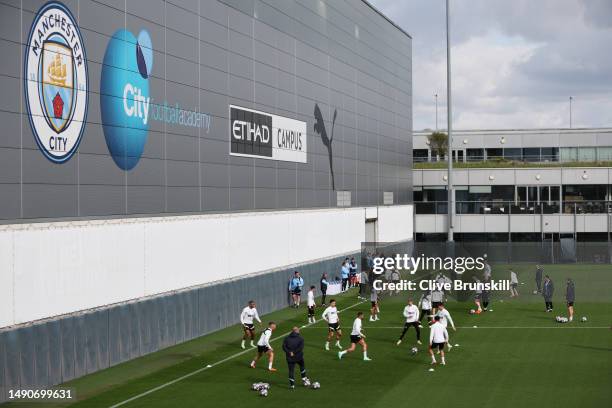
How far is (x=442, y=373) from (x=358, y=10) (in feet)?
128

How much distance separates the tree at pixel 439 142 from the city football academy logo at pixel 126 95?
62847mm

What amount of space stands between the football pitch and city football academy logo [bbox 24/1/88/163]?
7.01 meters

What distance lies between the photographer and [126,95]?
30.0 m

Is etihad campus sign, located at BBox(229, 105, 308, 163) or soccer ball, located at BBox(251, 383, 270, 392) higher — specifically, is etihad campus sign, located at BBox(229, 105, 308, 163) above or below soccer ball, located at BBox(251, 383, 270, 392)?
above

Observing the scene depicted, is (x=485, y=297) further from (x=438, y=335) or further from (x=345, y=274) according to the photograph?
(x=438, y=335)

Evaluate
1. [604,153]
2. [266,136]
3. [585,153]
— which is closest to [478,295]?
[266,136]

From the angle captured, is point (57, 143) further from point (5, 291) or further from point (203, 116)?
point (203, 116)

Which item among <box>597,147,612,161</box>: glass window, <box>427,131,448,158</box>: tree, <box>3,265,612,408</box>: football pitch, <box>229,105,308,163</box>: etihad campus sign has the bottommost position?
<box>3,265,612,408</box>: football pitch

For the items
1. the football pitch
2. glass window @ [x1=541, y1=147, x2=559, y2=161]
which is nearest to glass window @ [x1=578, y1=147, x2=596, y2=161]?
glass window @ [x1=541, y1=147, x2=559, y2=161]

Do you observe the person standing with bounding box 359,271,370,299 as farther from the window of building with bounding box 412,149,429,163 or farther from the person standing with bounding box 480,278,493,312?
the window of building with bounding box 412,149,429,163

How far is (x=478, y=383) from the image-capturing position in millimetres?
24766

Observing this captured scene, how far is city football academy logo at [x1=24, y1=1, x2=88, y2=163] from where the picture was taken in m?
24.7

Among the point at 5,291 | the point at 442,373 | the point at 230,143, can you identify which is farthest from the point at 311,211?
the point at 5,291

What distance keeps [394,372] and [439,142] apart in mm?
67883
